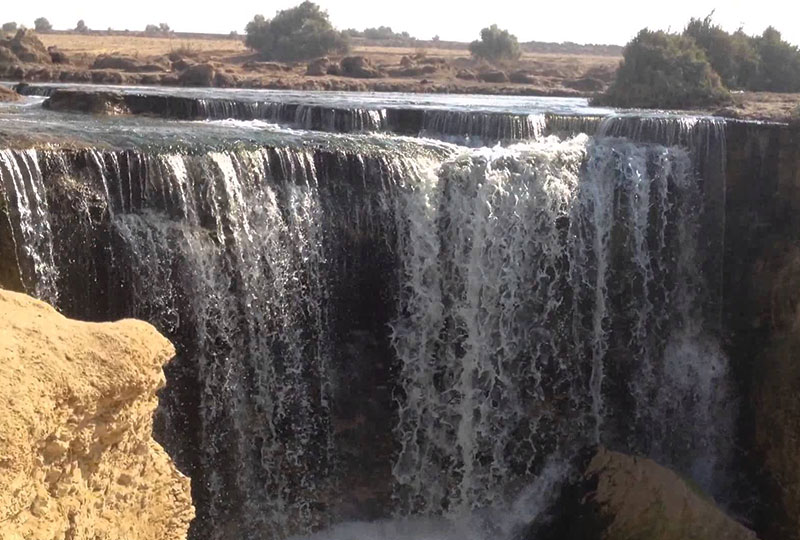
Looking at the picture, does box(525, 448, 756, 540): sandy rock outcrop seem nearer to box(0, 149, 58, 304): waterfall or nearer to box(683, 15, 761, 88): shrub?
box(0, 149, 58, 304): waterfall

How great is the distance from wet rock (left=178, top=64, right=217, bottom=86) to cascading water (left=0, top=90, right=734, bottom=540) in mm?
11257

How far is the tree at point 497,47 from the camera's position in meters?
36.6

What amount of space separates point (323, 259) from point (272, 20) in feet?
89.4

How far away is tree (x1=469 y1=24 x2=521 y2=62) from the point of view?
3659 centimetres

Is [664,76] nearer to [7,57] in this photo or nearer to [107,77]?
→ [107,77]

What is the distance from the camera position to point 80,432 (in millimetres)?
4984

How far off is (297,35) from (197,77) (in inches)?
527

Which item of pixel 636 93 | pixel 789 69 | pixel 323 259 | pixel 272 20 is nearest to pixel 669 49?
pixel 636 93

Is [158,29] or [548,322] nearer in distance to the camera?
[548,322]

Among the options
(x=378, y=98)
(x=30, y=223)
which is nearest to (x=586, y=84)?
(x=378, y=98)

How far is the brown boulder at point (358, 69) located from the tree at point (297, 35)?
8.85 meters

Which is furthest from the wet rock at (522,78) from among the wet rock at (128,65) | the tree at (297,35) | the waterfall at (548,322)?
the waterfall at (548,322)

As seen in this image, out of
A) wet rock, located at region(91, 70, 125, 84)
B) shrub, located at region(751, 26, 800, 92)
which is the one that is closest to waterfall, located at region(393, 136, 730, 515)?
shrub, located at region(751, 26, 800, 92)

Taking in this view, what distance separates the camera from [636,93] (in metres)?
17.7
